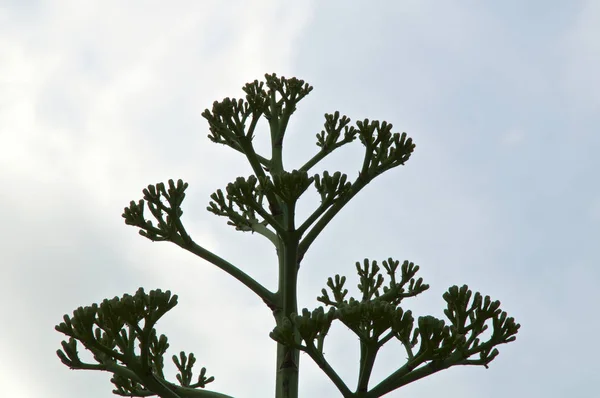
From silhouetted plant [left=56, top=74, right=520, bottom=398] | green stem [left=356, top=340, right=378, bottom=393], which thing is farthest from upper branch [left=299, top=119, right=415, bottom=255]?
green stem [left=356, top=340, right=378, bottom=393]

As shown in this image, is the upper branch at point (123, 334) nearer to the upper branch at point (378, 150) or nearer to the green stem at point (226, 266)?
the green stem at point (226, 266)

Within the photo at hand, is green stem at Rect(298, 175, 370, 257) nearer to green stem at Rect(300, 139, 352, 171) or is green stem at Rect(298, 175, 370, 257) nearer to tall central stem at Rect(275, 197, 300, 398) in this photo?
tall central stem at Rect(275, 197, 300, 398)

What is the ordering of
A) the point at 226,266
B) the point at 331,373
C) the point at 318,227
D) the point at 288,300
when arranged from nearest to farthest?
the point at 331,373, the point at 288,300, the point at 226,266, the point at 318,227

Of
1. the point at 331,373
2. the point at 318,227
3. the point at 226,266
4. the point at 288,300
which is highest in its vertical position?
the point at 318,227

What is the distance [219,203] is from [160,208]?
0.72 meters

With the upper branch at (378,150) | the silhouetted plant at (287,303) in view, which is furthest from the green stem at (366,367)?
the upper branch at (378,150)

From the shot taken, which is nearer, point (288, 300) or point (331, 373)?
point (331, 373)

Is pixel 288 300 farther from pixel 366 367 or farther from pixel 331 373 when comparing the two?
pixel 366 367

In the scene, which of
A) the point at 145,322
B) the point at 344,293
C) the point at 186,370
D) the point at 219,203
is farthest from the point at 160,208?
the point at 344,293

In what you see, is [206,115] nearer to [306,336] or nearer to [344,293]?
[344,293]

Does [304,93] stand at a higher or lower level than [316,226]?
higher

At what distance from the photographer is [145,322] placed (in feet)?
21.4

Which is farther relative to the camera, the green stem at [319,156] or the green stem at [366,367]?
the green stem at [319,156]

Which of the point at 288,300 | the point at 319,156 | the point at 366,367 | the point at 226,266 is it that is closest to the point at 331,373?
the point at 366,367
